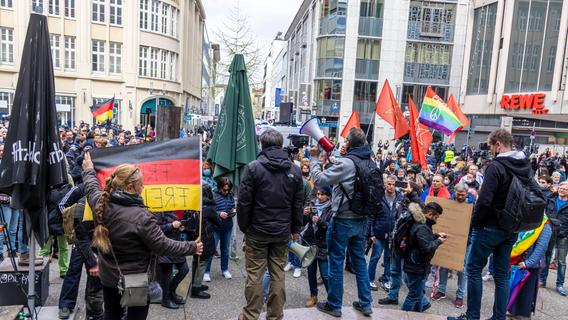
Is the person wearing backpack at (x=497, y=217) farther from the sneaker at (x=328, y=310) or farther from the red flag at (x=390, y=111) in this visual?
the red flag at (x=390, y=111)

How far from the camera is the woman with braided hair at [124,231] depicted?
3.04 m

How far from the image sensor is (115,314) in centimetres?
337

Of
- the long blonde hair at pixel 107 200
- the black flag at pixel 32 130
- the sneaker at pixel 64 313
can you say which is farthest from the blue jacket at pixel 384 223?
the black flag at pixel 32 130

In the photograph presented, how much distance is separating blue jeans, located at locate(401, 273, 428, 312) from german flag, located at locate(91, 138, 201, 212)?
2621mm

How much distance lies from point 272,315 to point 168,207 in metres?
1.53

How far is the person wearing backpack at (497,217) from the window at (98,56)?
116 ft

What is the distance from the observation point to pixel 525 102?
91.7ft

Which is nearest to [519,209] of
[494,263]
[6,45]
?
[494,263]

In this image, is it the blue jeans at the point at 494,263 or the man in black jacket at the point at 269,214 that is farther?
the blue jeans at the point at 494,263

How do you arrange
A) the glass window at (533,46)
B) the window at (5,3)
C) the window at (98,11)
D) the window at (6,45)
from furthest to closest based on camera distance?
1. the window at (98,11)
2. the window at (6,45)
3. the window at (5,3)
4. the glass window at (533,46)

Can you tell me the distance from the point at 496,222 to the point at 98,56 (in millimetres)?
35581

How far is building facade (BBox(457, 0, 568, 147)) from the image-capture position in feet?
86.0

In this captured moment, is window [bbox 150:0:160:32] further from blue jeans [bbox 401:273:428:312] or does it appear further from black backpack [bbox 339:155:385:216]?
blue jeans [bbox 401:273:428:312]

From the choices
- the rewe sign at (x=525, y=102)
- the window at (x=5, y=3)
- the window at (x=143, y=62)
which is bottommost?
the rewe sign at (x=525, y=102)
